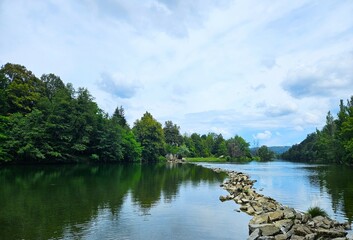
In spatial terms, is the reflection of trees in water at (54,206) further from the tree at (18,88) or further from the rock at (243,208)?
the tree at (18,88)

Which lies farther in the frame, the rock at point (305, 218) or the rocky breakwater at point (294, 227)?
the rock at point (305, 218)

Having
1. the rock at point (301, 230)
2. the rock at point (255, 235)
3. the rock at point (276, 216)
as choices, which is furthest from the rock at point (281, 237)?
the rock at point (276, 216)

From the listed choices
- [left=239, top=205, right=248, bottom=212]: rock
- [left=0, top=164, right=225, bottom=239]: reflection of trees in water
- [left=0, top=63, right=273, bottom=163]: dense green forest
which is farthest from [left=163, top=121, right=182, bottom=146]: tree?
[left=239, top=205, right=248, bottom=212]: rock

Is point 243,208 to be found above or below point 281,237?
above

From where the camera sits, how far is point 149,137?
9825cm

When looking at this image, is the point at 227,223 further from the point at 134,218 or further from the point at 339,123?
the point at 339,123

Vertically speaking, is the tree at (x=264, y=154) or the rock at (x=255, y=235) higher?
the tree at (x=264, y=154)

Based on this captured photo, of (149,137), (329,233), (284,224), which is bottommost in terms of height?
(329,233)

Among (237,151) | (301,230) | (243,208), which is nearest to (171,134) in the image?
(237,151)

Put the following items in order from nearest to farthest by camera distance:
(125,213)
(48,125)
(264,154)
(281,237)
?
(281,237)
(125,213)
(48,125)
(264,154)

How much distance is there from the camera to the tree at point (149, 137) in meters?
96.7

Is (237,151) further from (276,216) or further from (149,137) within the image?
(276,216)

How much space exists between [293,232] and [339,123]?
3166 inches

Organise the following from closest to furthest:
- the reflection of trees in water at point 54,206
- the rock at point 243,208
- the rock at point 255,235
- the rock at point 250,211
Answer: the rock at point 255,235 < the reflection of trees in water at point 54,206 < the rock at point 250,211 < the rock at point 243,208
